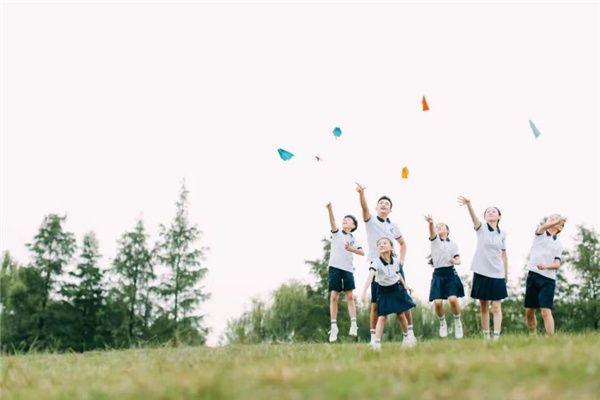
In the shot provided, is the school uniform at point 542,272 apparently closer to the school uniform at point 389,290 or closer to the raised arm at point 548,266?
the raised arm at point 548,266

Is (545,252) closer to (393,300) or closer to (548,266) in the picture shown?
(548,266)

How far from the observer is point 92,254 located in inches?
1652

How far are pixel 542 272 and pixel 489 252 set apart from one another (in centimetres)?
110

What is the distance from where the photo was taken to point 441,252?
53.7 ft

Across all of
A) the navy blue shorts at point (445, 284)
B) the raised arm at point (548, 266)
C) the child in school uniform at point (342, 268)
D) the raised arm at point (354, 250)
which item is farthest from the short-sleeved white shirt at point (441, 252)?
the raised arm at point (548, 266)

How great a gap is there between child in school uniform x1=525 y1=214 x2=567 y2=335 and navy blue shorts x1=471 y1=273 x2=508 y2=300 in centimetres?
54

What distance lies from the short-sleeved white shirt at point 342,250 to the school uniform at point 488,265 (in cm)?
331

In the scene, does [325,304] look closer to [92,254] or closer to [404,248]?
[92,254]

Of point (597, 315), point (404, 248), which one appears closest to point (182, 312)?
point (597, 315)

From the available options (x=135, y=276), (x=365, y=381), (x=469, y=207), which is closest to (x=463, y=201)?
(x=469, y=207)

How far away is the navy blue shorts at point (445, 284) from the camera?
16.2 metres

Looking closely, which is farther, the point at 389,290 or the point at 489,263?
the point at 489,263

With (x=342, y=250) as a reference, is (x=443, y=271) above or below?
below

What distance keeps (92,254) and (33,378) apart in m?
35.2
